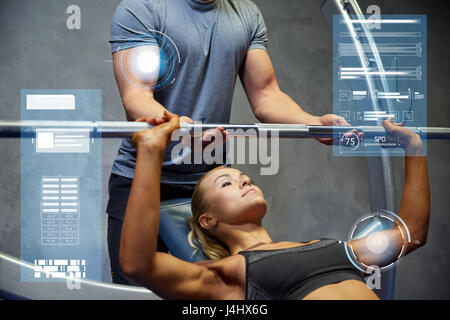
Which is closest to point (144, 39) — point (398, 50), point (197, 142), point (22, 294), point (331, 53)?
point (197, 142)

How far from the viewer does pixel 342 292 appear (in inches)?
23.0

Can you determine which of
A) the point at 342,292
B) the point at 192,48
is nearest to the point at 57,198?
the point at 192,48

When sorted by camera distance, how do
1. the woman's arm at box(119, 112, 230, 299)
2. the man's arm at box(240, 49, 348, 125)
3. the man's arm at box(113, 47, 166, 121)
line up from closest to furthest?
the woman's arm at box(119, 112, 230, 299) < the man's arm at box(113, 47, 166, 121) < the man's arm at box(240, 49, 348, 125)

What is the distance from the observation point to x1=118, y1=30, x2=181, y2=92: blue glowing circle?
71 cm

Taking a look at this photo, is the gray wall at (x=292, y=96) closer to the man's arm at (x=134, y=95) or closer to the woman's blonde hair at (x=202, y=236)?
the man's arm at (x=134, y=95)

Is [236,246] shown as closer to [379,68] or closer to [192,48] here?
[192,48]

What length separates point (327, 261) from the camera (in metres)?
0.62

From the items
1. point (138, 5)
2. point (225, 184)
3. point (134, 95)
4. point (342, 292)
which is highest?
point (138, 5)

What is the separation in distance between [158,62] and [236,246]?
0.29 meters

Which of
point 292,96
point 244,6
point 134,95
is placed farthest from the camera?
point 292,96

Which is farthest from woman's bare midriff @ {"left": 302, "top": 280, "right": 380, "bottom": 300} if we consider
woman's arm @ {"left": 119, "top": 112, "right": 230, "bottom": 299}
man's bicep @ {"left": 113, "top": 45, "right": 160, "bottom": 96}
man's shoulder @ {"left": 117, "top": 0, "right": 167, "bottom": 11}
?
man's shoulder @ {"left": 117, "top": 0, "right": 167, "bottom": 11}

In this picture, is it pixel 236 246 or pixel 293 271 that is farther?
pixel 236 246

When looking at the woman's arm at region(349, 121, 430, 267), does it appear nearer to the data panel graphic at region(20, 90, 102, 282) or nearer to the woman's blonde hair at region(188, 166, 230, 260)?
the woman's blonde hair at region(188, 166, 230, 260)
